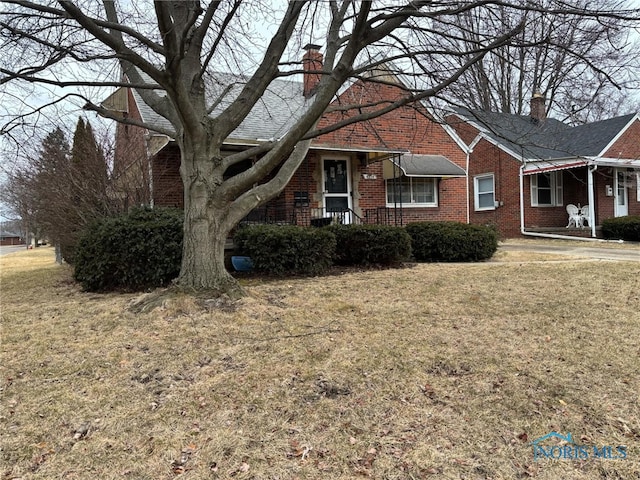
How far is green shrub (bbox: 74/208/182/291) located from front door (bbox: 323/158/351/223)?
6038 mm

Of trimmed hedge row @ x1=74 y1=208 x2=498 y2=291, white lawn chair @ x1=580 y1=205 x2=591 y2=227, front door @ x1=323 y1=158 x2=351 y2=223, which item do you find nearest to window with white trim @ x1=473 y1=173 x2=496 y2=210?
white lawn chair @ x1=580 y1=205 x2=591 y2=227

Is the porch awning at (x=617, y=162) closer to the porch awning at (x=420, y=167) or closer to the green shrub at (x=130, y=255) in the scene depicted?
the porch awning at (x=420, y=167)

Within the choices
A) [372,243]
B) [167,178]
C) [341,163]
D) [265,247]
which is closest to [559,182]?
[341,163]

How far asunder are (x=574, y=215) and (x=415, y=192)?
28.3 ft

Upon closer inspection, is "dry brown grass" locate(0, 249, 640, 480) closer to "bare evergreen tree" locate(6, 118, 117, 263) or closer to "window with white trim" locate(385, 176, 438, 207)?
"bare evergreen tree" locate(6, 118, 117, 263)

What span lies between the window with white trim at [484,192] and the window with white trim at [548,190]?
5.98 feet

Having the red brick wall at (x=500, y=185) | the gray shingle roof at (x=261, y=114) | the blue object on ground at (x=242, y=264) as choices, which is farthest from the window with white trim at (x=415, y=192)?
the blue object on ground at (x=242, y=264)

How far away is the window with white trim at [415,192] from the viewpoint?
14625mm

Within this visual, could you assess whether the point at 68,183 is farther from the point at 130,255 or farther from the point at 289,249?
the point at 289,249

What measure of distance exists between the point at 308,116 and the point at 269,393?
3726 millimetres

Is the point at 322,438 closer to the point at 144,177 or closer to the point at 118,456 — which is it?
the point at 118,456

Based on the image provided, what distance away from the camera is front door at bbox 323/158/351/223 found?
1359cm

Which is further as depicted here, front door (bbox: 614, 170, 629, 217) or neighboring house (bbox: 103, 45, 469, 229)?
front door (bbox: 614, 170, 629, 217)

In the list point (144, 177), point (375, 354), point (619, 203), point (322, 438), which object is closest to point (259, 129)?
point (144, 177)
